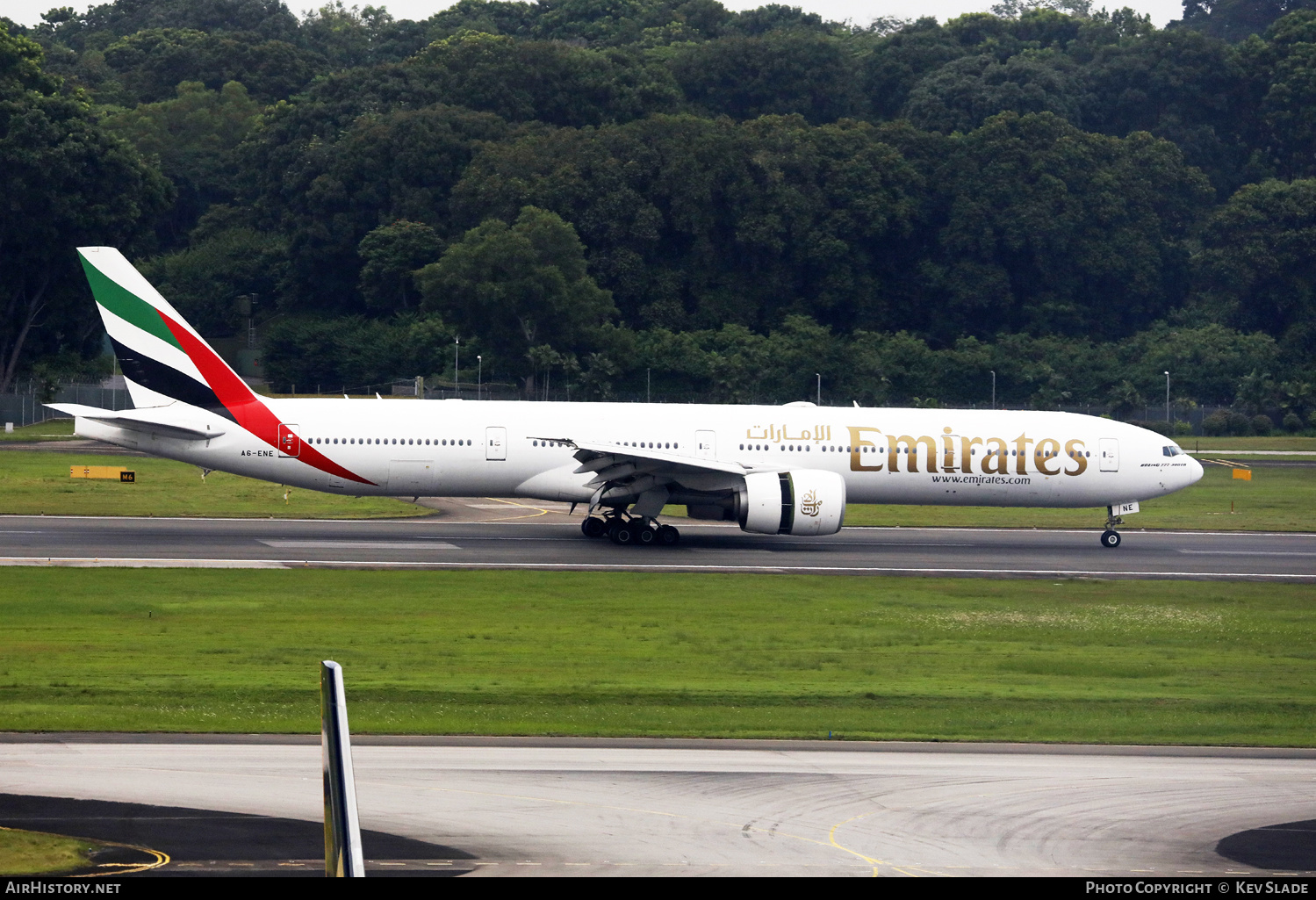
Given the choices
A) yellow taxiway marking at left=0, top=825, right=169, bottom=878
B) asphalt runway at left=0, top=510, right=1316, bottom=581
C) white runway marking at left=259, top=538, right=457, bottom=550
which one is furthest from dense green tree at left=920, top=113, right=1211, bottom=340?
yellow taxiway marking at left=0, top=825, right=169, bottom=878

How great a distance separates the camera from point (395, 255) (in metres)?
88.1

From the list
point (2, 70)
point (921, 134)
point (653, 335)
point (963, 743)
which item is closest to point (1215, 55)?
point (921, 134)

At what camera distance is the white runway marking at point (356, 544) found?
3319cm

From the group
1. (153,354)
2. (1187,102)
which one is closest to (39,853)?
(153,354)

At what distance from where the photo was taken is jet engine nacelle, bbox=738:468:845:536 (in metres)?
33.3

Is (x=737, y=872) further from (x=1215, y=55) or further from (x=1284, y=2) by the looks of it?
(x=1284, y=2)

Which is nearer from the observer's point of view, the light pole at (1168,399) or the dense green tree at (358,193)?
the light pole at (1168,399)

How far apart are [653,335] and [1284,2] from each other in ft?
398

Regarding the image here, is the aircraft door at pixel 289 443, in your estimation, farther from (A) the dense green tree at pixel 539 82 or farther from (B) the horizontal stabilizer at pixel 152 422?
(A) the dense green tree at pixel 539 82

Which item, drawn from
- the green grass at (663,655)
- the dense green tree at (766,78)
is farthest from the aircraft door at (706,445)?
the dense green tree at (766,78)

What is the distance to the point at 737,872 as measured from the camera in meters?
12.3

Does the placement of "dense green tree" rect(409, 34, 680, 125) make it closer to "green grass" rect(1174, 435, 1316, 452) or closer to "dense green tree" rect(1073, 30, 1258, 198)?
"dense green tree" rect(1073, 30, 1258, 198)

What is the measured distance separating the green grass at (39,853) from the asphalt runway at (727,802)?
0.44 metres

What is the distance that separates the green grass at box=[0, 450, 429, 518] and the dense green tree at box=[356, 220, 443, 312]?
125ft
